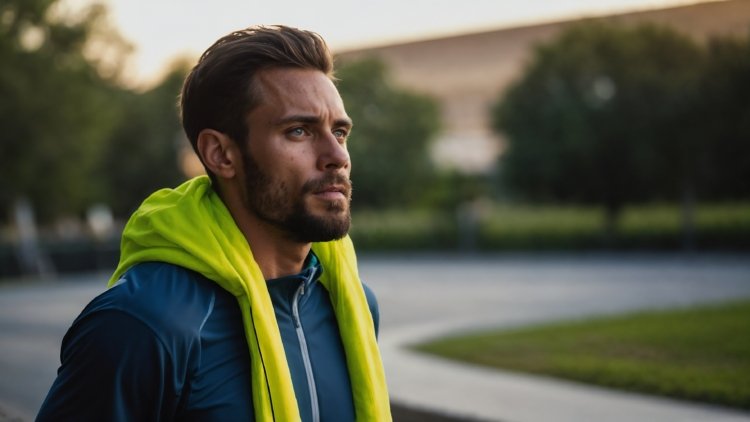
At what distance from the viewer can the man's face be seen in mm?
1966

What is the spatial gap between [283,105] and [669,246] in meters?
32.9

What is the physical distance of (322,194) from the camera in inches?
78.4

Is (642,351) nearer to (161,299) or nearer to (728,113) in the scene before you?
(161,299)

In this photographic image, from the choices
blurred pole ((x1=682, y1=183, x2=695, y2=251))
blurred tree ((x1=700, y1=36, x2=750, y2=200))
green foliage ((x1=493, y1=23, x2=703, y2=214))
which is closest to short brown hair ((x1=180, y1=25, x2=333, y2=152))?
blurred tree ((x1=700, y1=36, x2=750, y2=200))

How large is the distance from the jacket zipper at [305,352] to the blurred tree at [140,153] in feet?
157

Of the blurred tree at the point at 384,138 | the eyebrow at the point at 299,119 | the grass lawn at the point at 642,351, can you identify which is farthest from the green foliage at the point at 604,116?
the eyebrow at the point at 299,119

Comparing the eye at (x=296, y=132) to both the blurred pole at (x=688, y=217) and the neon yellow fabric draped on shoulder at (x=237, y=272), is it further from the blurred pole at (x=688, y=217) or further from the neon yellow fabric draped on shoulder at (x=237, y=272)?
the blurred pole at (x=688, y=217)

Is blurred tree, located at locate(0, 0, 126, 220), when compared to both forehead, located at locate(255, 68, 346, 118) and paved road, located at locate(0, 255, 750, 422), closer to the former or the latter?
paved road, located at locate(0, 255, 750, 422)

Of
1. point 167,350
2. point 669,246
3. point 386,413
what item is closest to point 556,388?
point 386,413

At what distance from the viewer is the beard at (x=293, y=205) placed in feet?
6.50

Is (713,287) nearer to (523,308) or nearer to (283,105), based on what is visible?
(523,308)

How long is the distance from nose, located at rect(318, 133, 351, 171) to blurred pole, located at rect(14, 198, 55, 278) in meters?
32.7

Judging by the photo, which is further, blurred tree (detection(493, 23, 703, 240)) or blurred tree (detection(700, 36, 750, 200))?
blurred tree (detection(493, 23, 703, 240))

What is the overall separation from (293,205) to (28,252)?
3373cm
